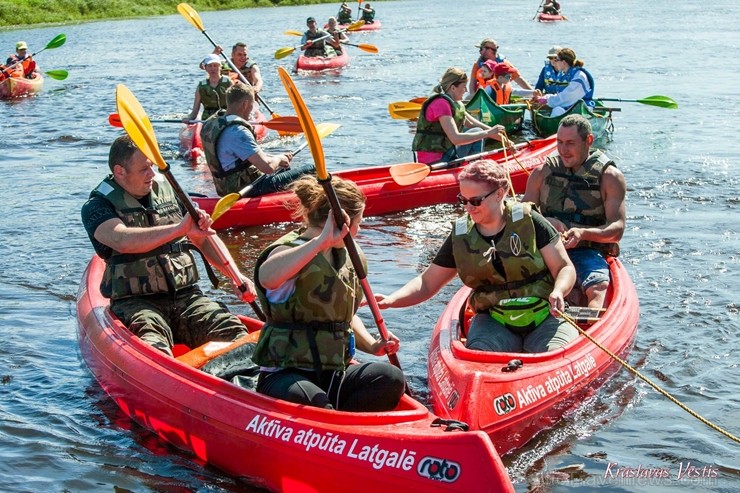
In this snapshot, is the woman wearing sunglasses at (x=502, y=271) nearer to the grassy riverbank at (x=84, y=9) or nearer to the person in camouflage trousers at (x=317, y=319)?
the person in camouflage trousers at (x=317, y=319)

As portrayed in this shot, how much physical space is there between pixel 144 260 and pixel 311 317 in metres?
1.48

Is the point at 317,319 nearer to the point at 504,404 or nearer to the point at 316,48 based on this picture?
the point at 504,404

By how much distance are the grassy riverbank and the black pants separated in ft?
104

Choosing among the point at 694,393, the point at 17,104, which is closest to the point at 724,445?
the point at 694,393

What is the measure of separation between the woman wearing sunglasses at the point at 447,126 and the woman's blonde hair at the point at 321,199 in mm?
5123

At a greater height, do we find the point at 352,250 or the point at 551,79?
the point at 352,250

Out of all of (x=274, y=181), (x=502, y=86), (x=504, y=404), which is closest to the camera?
(x=504, y=404)

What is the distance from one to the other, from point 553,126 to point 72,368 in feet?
27.4

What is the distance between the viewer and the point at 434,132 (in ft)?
31.6

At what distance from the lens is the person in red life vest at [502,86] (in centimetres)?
1298

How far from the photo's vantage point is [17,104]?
17891 mm

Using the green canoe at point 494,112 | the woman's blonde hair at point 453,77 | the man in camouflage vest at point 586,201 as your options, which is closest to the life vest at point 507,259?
the man in camouflage vest at point 586,201

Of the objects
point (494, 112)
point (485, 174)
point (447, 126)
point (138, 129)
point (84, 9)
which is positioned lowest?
point (84, 9)

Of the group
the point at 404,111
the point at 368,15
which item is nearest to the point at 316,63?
the point at 368,15
